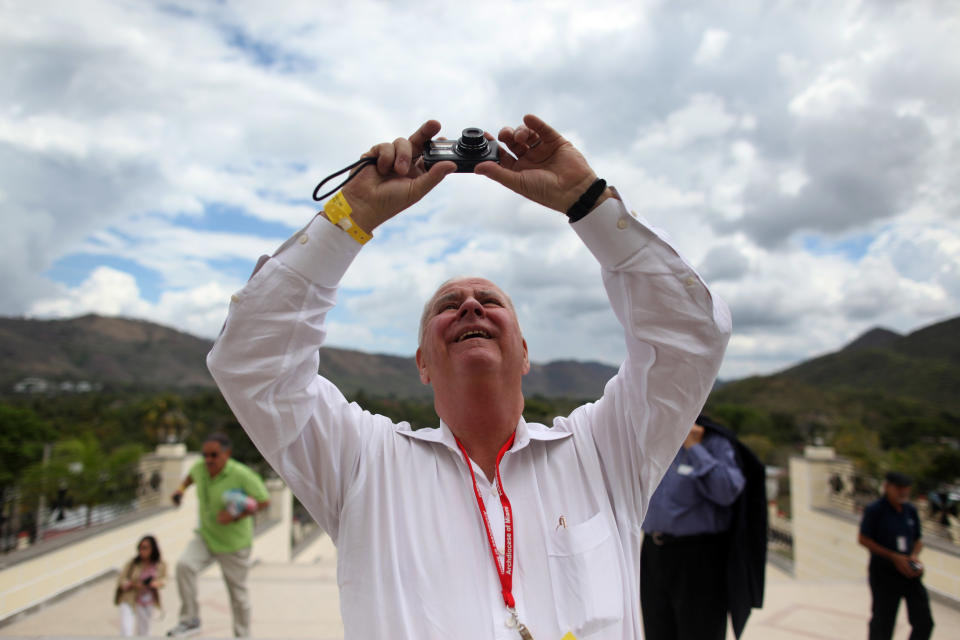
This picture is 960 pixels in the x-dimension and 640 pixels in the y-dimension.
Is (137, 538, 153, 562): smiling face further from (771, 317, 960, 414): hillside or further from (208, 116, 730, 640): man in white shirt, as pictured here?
(771, 317, 960, 414): hillside

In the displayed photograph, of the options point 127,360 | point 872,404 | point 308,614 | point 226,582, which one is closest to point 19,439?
point 308,614

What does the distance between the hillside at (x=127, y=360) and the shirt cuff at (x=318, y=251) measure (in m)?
63.1

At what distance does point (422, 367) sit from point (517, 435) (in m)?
0.40

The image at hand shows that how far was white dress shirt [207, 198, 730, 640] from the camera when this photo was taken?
4.26ft

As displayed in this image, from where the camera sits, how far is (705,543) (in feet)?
10.9

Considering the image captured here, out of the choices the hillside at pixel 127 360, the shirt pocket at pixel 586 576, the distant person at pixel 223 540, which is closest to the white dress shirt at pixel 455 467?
the shirt pocket at pixel 586 576

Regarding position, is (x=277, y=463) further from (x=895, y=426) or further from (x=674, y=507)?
(x=895, y=426)

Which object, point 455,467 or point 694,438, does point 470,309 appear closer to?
point 455,467

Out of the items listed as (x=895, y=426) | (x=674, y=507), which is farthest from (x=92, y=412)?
(x=895, y=426)

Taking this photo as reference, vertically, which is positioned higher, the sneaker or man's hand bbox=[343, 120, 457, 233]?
man's hand bbox=[343, 120, 457, 233]

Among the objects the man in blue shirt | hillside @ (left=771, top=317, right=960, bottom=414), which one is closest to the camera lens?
the man in blue shirt

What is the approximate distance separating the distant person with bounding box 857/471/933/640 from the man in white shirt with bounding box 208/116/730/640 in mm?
3519

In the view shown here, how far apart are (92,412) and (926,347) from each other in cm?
9776

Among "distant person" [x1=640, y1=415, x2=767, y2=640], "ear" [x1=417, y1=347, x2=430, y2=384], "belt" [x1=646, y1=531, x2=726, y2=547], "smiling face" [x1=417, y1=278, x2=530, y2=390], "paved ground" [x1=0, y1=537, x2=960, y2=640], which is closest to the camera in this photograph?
"smiling face" [x1=417, y1=278, x2=530, y2=390]
